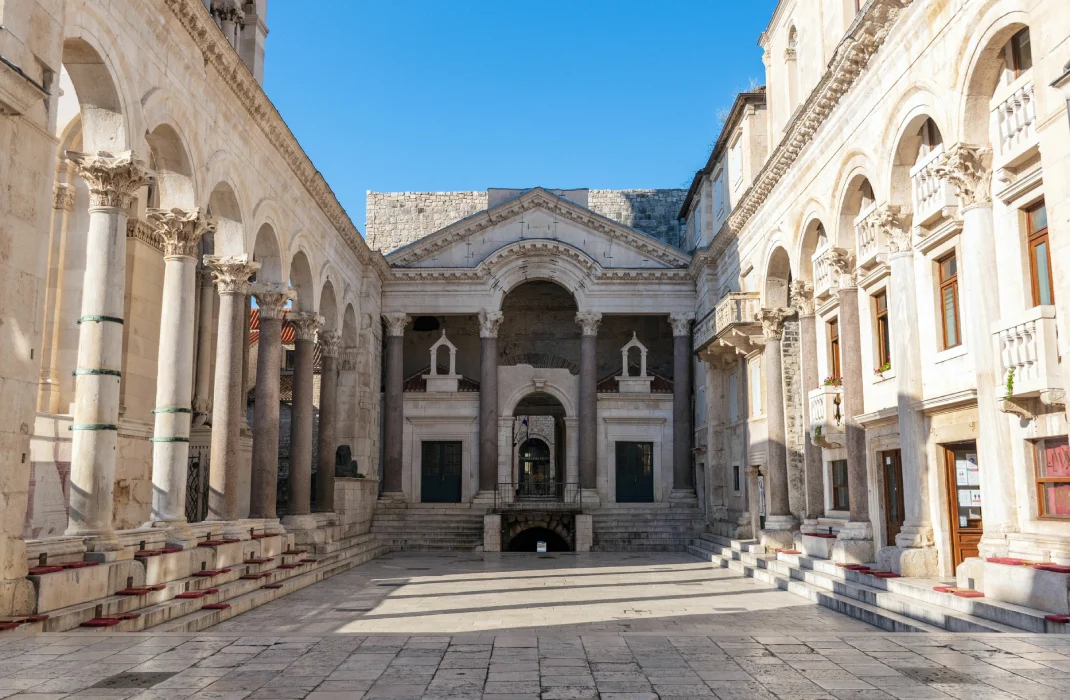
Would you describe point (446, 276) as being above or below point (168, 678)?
above

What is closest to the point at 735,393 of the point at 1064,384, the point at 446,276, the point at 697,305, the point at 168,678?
the point at 697,305

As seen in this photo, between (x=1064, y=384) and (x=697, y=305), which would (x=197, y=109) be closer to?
(x=1064, y=384)

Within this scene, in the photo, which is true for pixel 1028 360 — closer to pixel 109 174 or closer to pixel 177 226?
pixel 109 174

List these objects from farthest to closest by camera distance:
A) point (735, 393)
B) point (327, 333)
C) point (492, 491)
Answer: point (492, 491) < point (735, 393) < point (327, 333)

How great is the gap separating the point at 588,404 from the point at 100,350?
20.7 meters

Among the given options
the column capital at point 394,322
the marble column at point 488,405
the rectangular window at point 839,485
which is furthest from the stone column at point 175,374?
the column capital at point 394,322

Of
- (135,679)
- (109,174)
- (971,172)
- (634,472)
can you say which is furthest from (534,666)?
(634,472)

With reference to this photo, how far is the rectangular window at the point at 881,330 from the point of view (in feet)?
56.9

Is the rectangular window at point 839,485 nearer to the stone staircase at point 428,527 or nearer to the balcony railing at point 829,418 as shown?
the balcony railing at point 829,418

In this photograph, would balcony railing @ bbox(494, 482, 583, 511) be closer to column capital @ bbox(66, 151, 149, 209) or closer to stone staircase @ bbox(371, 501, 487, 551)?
stone staircase @ bbox(371, 501, 487, 551)

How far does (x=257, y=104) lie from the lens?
18.4 m

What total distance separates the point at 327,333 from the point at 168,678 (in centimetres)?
1929

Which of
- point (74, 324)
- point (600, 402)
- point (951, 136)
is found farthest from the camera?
point (600, 402)

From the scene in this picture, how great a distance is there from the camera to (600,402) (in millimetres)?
32750
